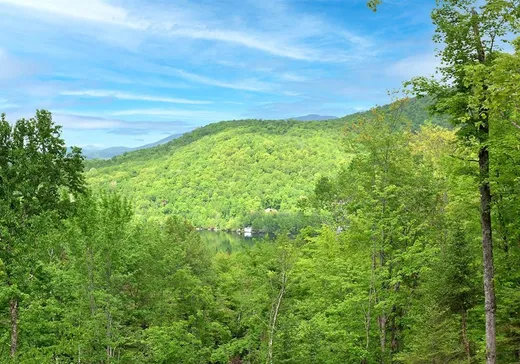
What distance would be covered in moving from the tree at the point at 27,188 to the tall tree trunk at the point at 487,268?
13.6 meters

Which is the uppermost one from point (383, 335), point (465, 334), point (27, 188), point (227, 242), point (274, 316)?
point (27, 188)

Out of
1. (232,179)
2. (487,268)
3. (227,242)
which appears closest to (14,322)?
(487,268)

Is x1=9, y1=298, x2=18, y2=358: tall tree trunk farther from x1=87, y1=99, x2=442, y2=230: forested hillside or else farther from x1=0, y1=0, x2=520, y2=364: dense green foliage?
x1=87, y1=99, x2=442, y2=230: forested hillside

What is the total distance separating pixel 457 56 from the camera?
35.8ft

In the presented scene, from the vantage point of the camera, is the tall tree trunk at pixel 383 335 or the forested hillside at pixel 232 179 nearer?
the tall tree trunk at pixel 383 335

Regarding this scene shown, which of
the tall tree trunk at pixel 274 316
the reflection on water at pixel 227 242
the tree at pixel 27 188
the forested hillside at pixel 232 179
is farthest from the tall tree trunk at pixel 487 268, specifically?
the forested hillside at pixel 232 179

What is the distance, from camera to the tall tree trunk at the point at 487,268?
10508 mm

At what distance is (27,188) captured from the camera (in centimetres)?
1628

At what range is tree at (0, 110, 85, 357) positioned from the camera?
574 inches

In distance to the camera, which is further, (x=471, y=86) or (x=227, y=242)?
(x=227, y=242)

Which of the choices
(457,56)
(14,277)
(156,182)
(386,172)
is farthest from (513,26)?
(156,182)

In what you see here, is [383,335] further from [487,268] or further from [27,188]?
[27,188]

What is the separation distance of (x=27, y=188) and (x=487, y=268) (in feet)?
51.0

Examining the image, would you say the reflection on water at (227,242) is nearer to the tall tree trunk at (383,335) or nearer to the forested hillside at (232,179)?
the forested hillside at (232,179)
